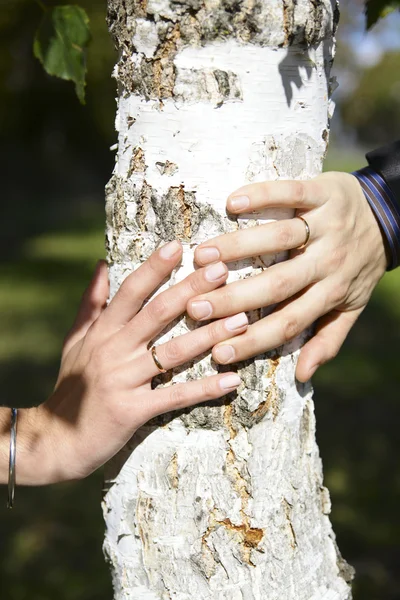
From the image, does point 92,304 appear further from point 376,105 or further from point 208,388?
point 376,105

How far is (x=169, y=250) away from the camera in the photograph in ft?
A: 4.85

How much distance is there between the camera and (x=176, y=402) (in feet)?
4.94

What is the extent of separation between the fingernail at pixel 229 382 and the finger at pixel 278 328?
0.03 metres

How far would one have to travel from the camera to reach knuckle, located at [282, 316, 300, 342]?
5.00ft

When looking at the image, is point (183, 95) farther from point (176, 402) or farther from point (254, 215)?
point (176, 402)

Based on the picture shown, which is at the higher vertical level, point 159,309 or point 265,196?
point 265,196

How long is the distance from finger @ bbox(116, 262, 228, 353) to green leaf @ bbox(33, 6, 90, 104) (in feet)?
2.82

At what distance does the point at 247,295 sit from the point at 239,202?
194mm

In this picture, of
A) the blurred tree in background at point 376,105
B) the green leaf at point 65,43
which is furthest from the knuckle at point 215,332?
the blurred tree in background at point 376,105

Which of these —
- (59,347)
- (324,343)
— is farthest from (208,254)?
(59,347)

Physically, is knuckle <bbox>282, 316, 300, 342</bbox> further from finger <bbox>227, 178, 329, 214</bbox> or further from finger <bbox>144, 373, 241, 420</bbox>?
finger <bbox>227, 178, 329, 214</bbox>

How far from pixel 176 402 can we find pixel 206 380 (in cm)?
8

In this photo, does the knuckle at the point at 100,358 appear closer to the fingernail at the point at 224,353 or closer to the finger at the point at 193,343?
the finger at the point at 193,343

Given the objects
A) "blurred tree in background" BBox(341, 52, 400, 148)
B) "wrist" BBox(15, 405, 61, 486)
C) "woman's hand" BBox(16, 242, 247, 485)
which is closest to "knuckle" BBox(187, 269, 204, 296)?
"woman's hand" BBox(16, 242, 247, 485)
